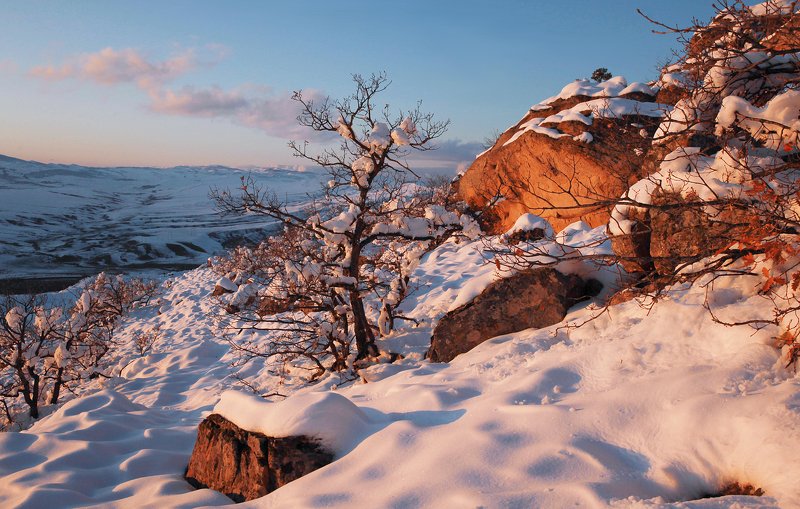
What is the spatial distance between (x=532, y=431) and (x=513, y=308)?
3.36 meters

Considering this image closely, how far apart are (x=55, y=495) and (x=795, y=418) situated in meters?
5.40

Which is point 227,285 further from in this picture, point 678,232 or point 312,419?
point 678,232

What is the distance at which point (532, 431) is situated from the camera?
10.3 feet

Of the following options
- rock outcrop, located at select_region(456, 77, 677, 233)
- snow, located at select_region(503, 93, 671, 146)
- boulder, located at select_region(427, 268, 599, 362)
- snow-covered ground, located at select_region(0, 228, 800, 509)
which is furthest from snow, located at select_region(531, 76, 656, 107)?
snow-covered ground, located at select_region(0, 228, 800, 509)

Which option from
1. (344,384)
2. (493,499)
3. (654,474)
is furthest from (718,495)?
(344,384)

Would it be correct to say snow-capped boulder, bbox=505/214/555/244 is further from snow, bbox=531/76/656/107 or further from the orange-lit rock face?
snow, bbox=531/76/656/107

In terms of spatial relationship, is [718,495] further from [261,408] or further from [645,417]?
[261,408]

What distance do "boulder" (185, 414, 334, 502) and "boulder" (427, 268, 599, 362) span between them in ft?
11.2

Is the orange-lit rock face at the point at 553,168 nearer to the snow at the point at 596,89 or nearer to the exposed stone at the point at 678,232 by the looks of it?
the snow at the point at 596,89

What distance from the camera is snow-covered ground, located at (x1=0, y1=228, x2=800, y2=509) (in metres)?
2.57

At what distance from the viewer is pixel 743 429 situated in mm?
2639

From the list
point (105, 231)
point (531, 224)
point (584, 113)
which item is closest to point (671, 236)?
point (531, 224)

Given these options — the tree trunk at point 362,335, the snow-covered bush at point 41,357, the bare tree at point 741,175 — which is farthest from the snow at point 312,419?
the snow-covered bush at point 41,357

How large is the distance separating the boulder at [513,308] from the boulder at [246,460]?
3.43 m
